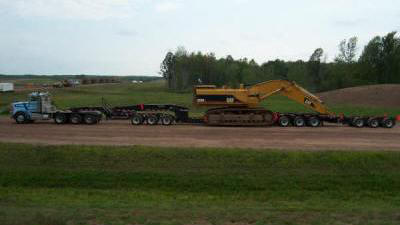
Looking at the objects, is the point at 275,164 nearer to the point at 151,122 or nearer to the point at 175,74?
the point at 151,122

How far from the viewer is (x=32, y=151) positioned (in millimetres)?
20531

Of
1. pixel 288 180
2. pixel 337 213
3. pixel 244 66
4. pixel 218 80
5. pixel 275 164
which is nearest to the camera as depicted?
pixel 337 213

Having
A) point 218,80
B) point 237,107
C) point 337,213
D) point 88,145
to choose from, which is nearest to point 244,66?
point 218,80

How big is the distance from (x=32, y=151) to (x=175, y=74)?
87.7 m

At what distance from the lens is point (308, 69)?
110500 millimetres

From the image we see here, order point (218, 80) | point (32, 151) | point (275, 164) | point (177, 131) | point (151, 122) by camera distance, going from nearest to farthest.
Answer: point (275, 164)
point (32, 151)
point (177, 131)
point (151, 122)
point (218, 80)

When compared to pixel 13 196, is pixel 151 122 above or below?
above

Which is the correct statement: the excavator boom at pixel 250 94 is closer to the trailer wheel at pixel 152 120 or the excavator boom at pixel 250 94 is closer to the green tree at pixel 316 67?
the trailer wheel at pixel 152 120

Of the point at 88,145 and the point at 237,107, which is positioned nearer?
the point at 88,145

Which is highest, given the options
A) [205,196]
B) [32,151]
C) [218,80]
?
[218,80]

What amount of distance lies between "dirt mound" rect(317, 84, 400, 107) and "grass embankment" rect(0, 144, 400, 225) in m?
40.3

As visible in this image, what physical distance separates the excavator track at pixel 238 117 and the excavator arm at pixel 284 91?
42.1 inches

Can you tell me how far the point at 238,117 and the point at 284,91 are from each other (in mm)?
3497

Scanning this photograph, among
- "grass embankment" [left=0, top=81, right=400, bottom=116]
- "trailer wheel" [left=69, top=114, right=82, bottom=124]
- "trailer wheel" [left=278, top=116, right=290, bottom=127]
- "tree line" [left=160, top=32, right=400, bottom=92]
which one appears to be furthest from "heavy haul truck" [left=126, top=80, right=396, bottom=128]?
"tree line" [left=160, top=32, right=400, bottom=92]
